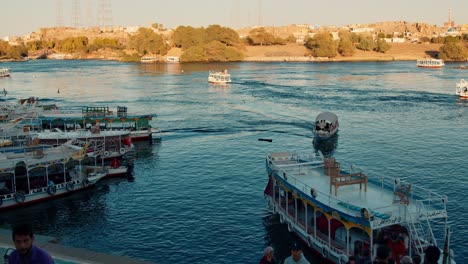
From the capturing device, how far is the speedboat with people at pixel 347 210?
21258 millimetres

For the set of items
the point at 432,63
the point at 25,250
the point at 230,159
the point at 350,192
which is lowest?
the point at 230,159

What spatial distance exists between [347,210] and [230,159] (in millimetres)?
26104

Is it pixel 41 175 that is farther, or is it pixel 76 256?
pixel 41 175

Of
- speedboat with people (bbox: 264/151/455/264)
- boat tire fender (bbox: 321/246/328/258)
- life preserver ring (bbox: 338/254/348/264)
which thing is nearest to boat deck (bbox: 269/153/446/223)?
speedboat with people (bbox: 264/151/455/264)

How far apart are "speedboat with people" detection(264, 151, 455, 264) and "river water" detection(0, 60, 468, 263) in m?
2.17

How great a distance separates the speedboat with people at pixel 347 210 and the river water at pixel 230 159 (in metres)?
2.17

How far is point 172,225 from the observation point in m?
31.3

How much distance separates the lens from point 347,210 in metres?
22.7

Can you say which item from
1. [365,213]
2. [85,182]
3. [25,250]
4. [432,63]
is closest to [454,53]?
[432,63]

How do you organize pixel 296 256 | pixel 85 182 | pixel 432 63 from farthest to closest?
pixel 432 63
pixel 85 182
pixel 296 256

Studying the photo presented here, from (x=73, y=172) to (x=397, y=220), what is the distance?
26361 mm

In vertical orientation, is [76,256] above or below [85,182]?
above

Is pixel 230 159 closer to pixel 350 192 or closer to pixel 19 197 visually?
pixel 19 197

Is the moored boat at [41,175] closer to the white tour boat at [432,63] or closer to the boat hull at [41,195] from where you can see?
the boat hull at [41,195]
